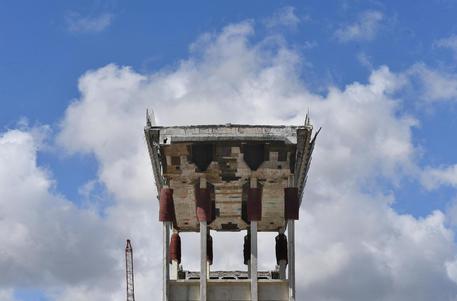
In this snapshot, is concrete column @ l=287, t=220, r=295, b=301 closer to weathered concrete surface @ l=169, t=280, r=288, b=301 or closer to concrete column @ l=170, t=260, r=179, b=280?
weathered concrete surface @ l=169, t=280, r=288, b=301

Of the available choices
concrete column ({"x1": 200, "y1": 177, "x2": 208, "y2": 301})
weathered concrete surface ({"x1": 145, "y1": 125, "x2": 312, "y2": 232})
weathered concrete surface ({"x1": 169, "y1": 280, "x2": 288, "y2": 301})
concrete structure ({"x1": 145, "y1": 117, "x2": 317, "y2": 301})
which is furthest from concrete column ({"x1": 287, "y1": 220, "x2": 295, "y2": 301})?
concrete column ({"x1": 200, "y1": 177, "x2": 208, "y2": 301})

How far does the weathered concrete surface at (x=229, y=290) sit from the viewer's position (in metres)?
44.3

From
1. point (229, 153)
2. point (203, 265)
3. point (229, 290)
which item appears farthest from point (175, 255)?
point (229, 153)

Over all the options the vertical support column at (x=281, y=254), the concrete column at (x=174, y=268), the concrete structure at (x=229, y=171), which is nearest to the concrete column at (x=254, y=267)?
the concrete structure at (x=229, y=171)

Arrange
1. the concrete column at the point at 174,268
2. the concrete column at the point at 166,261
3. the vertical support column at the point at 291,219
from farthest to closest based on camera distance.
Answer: the concrete column at the point at 174,268 < the vertical support column at the point at 291,219 < the concrete column at the point at 166,261

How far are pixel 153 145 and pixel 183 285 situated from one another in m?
8.37

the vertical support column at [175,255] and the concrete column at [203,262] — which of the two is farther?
the vertical support column at [175,255]

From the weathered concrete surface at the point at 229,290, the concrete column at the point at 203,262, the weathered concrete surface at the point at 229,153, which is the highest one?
the weathered concrete surface at the point at 229,153

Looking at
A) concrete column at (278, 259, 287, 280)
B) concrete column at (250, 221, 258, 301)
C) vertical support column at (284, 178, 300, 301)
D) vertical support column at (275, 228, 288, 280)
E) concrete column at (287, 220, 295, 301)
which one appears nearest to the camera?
concrete column at (250, 221, 258, 301)

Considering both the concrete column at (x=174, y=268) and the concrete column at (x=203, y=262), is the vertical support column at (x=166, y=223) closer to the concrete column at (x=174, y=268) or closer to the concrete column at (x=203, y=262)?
the concrete column at (x=203, y=262)

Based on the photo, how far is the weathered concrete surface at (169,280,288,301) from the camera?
145ft

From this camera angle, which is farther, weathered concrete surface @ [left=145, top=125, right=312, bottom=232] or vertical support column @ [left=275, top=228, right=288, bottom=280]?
vertical support column @ [left=275, top=228, right=288, bottom=280]

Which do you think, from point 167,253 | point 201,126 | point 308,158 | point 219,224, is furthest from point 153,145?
point 219,224

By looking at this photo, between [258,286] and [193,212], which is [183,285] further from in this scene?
[193,212]
